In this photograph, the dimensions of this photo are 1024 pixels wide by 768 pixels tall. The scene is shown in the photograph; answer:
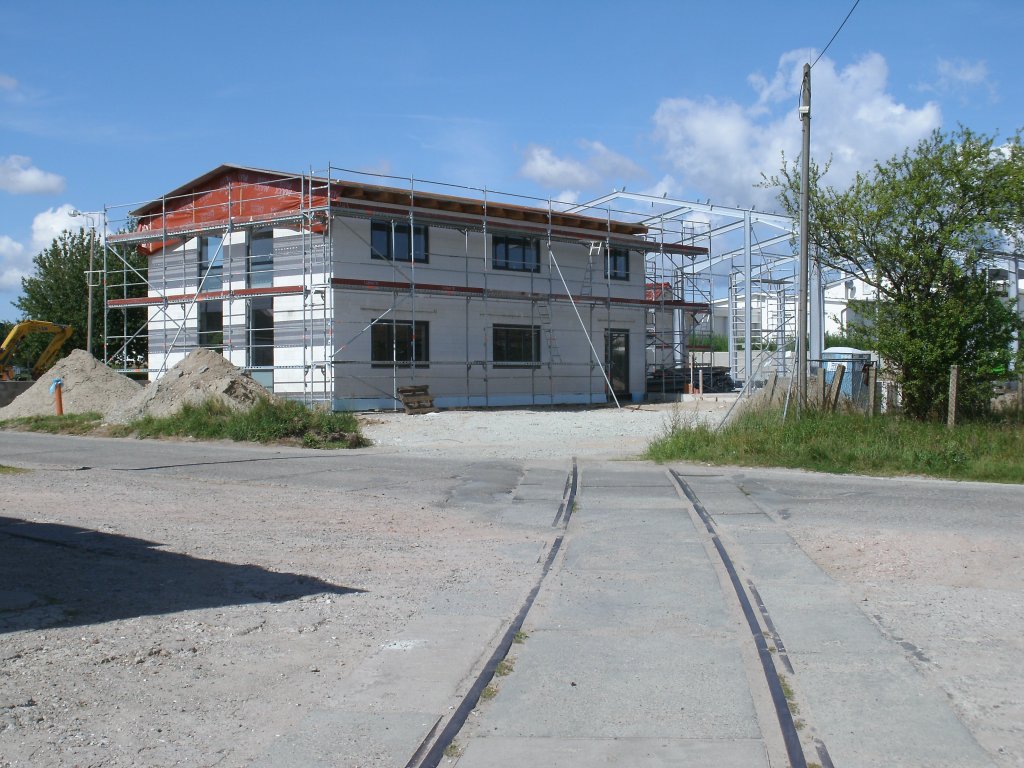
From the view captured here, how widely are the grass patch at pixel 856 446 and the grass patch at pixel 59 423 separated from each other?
Result: 46.8 ft

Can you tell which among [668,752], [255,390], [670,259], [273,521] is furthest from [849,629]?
[670,259]

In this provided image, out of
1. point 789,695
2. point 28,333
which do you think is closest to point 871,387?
point 789,695

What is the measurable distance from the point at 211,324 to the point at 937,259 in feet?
71.1

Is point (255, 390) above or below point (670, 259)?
below

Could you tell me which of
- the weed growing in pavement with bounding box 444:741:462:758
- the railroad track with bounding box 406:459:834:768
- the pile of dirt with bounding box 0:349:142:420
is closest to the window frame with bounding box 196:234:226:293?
the pile of dirt with bounding box 0:349:142:420

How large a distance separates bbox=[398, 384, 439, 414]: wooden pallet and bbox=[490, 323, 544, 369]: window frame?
3268 millimetres

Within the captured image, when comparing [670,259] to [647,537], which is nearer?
[647,537]

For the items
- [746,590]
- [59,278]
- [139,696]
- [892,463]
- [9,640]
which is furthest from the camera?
[59,278]

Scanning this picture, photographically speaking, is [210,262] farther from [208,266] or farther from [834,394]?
[834,394]

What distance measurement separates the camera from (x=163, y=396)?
22984 millimetres

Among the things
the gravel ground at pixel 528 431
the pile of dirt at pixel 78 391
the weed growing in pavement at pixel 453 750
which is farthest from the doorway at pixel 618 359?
the weed growing in pavement at pixel 453 750

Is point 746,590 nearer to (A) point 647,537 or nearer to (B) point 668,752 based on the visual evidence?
(A) point 647,537

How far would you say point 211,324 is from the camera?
30172 millimetres

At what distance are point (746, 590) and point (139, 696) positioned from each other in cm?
452
